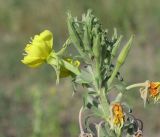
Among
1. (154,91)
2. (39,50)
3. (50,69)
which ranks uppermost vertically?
(50,69)

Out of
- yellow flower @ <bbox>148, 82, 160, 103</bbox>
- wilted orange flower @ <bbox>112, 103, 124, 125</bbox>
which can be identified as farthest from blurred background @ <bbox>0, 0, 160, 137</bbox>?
wilted orange flower @ <bbox>112, 103, 124, 125</bbox>

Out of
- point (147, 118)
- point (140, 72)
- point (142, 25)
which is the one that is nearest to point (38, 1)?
point (142, 25)

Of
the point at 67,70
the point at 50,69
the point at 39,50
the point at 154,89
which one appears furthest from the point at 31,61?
the point at 50,69

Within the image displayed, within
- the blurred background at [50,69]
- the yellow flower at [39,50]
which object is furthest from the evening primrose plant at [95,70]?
the blurred background at [50,69]

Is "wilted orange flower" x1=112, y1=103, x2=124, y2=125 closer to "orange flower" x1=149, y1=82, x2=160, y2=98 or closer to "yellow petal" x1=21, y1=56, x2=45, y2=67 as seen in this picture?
"orange flower" x1=149, y1=82, x2=160, y2=98

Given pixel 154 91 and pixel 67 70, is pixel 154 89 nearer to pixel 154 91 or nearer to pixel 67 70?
pixel 154 91

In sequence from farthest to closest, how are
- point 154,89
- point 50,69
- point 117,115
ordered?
point 50,69
point 154,89
point 117,115

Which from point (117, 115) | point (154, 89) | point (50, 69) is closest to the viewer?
point (117, 115)

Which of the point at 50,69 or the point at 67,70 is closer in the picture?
the point at 67,70
